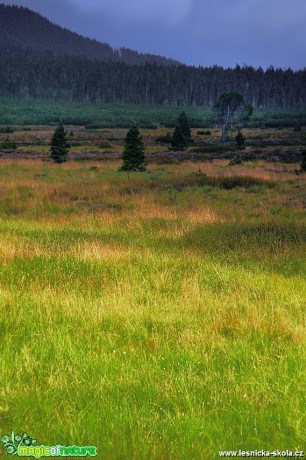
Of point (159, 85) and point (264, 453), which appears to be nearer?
point (264, 453)

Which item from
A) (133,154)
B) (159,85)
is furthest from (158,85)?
(133,154)

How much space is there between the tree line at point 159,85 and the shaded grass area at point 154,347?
176274mm

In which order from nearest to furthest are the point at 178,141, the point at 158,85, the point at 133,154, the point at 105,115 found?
the point at 133,154 → the point at 178,141 → the point at 105,115 → the point at 158,85

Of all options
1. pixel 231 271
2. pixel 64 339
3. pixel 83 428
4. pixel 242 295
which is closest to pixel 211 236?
pixel 231 271

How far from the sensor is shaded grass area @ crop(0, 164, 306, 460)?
2816mm

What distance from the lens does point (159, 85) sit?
188 m

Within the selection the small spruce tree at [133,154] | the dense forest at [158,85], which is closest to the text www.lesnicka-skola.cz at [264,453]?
the small spruce tree at [133,154]

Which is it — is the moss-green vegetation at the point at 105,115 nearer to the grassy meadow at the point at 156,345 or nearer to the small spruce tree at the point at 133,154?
the small spruce tree at the point at 133,154

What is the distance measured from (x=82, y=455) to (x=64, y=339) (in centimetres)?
166

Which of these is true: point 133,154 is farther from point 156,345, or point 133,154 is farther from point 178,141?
point 156,345

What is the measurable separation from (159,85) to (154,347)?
194 m

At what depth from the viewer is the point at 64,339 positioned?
4137 mm

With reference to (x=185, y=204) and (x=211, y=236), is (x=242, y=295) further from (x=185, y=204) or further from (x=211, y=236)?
(x=185, y=204)

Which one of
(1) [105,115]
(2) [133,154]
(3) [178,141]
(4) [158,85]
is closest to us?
(2) [133,154]
